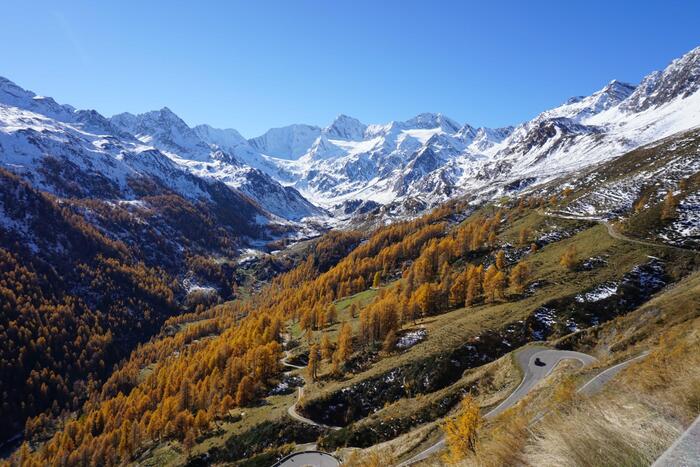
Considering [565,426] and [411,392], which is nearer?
[565,426]

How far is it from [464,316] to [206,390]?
7759 centimetres

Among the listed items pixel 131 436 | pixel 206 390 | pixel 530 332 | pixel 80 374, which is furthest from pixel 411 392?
pixel 80 374

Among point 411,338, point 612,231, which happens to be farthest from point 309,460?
point 612,231

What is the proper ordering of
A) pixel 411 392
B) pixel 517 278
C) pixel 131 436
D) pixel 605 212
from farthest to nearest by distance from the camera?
pixel 605 212, pixel 517 278, pixel 131 436, pixel 411 392

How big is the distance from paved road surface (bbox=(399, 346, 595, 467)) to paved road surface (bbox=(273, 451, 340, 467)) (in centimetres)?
1598

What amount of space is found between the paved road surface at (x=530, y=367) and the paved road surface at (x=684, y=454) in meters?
44.6

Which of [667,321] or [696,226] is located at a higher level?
[696,226]

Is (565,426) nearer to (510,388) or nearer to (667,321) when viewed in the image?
(510,388)

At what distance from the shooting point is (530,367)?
64.9 m

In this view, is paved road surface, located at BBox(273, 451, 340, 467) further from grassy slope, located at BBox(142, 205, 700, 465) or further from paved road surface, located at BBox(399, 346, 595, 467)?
paved road surface, located at BBox(399, 346, 595, 467)

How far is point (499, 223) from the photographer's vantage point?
194 m

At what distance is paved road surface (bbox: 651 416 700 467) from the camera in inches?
299

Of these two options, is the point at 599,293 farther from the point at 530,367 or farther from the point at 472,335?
the point at 530,367

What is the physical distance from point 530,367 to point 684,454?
64.4 metres
